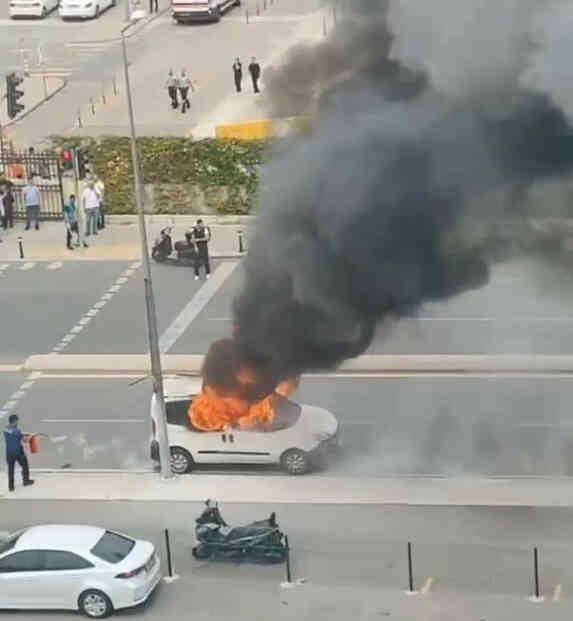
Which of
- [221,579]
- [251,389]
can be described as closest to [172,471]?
[251,389]

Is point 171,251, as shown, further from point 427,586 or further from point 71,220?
point 427,586

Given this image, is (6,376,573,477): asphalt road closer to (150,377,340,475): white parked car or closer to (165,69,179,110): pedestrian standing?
(150,377,340,475): white parked car

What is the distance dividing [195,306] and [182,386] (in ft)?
26.7

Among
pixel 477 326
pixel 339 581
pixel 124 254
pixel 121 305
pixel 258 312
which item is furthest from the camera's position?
pixel 124 254

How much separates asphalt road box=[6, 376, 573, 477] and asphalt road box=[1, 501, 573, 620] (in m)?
1.84

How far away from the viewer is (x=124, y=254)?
145ft

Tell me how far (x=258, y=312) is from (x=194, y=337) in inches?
341

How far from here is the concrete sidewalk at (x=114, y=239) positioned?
4434 cm

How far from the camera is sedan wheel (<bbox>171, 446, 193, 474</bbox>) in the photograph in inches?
1247

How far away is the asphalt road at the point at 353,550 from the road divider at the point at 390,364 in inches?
229

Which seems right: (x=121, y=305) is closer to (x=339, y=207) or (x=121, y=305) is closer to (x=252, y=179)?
(x=252, y=179)

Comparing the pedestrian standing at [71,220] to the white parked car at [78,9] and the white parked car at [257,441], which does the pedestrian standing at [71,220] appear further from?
the white parked car at [78,9]

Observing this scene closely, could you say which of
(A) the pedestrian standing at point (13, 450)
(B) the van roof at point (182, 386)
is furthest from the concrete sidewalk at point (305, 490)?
(B) the van roof at point (182, 386)

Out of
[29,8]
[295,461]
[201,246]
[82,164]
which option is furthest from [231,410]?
[29,8]
